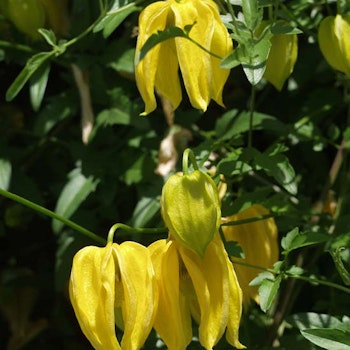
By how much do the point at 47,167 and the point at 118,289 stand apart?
813mm

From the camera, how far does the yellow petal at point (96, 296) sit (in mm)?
1149

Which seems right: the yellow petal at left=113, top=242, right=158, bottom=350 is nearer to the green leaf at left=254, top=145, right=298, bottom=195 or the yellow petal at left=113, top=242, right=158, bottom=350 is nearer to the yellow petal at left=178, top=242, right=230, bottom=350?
the yellow petal at left=178, top=242, right=230, bottom=350

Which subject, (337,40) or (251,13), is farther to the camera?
(337,40)

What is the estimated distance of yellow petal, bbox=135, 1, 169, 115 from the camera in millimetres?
1247

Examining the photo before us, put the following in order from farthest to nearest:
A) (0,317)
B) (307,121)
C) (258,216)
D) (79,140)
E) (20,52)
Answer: (0,317)
(79,140)
(20,52)
(307,121)
(258,216)

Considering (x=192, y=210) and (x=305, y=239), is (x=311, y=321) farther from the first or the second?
(x=192, y=210)

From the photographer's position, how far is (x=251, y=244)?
56.2 inches

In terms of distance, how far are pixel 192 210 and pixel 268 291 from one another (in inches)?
6.2

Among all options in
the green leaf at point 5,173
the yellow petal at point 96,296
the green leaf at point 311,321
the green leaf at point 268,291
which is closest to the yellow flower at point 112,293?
the yellow petal at point 96,296

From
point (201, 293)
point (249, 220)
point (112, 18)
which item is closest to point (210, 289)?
point (201, 293)

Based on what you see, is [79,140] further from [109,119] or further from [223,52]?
[223,52]

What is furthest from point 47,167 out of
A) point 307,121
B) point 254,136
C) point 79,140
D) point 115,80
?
point 307,121

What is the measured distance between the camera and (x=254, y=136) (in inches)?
77.2

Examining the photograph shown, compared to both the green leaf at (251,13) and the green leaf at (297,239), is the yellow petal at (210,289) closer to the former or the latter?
the green leaf at (297,239)
